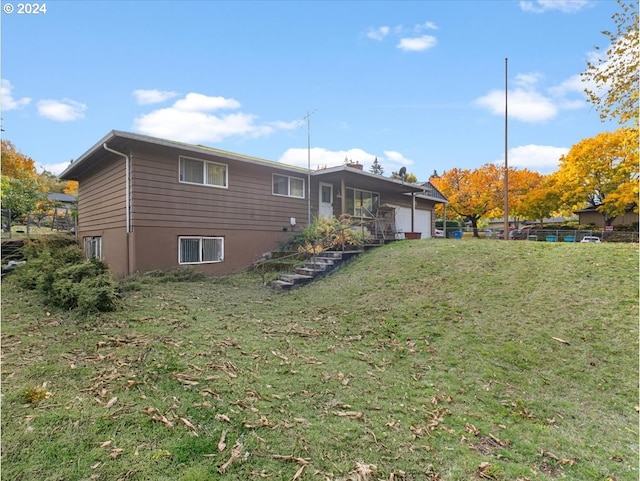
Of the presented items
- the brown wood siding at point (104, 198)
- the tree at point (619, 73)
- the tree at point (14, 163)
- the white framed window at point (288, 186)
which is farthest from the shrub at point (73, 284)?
the tree at point (14, 163)

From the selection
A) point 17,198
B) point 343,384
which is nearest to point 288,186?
point 343,384

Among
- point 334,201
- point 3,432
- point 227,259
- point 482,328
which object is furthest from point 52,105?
point 482,328

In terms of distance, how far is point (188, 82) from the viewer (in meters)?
14.1

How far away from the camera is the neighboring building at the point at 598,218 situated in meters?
28.2

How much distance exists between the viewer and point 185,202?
1009cm

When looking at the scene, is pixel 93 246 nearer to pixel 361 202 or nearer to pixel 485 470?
pixel 361 202

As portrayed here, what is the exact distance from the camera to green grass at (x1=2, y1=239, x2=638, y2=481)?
2432 mm

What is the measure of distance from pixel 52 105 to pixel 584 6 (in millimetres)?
19054

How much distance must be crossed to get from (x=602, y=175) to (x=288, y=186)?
2488 centimetres

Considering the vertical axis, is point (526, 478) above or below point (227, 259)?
below

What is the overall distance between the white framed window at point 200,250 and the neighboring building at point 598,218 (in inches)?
1244

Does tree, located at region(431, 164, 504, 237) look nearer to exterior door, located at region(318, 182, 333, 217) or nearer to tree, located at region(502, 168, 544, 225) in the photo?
tree, located at region(502, 168, 544, 225)

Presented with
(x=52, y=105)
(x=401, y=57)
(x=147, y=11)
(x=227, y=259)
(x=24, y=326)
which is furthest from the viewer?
(x=52, y=105)

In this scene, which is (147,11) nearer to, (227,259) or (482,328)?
(227,259)
